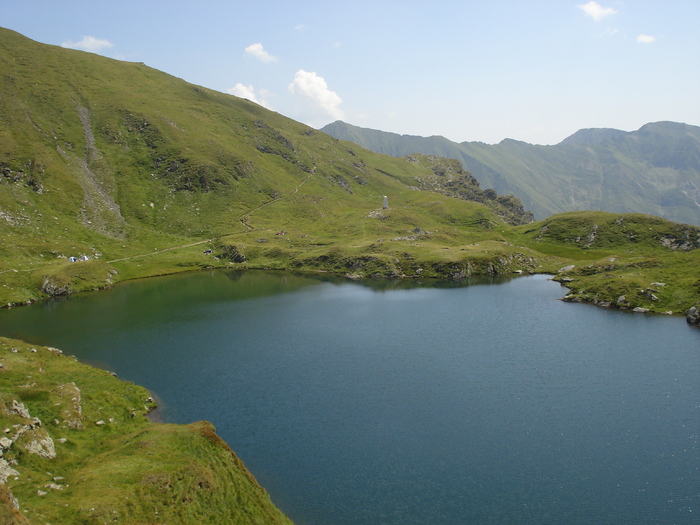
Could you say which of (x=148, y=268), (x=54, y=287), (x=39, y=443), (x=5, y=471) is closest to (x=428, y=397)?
(x=39, y=443)

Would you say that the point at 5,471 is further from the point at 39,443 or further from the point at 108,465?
the point at 108,465

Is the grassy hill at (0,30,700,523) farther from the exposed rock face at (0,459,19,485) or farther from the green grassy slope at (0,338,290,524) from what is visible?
the exposed rock face at (0,459,19,485)

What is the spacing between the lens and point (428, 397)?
59.5 metres

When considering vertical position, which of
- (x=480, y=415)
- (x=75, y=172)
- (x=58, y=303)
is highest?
(x=75, y=172)

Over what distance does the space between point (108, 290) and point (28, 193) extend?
3066 inches

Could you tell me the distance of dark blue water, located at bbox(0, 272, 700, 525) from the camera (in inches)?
1602

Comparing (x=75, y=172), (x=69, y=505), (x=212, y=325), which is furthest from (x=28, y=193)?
(x=69, y=505)

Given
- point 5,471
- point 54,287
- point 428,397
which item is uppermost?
point 428,397

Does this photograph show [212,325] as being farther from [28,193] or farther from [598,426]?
[28,193]

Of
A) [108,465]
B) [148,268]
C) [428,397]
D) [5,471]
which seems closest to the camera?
[5,471]

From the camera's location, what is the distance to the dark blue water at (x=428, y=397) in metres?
40.7

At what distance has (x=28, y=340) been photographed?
81.8 meters

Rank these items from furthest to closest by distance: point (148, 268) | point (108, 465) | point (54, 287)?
point (148, 268) < point (54, 287) < point (108, 465)

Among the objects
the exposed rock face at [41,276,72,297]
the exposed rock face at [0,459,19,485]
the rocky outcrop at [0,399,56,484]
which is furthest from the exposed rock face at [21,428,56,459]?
the exposed rock face at [41,276,72,297]
